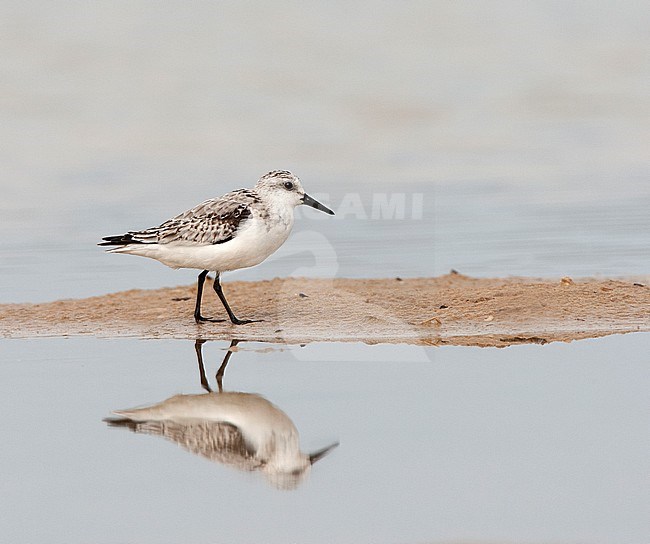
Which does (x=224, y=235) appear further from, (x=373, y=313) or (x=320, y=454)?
(x=320, y=454)

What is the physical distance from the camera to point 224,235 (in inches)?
376

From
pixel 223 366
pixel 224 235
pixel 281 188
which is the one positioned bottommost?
pixel 223 366

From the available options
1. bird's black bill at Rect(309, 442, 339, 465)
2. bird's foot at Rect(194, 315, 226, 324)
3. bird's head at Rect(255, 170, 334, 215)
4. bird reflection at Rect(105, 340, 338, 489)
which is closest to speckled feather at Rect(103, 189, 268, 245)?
bird's head at Rect(255, 170, 334, 215)

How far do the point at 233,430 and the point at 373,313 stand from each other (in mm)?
3424

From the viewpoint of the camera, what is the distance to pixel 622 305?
9312 mm

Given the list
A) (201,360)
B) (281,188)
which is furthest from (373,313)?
(201,360)

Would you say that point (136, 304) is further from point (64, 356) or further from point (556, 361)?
point (556, 361)

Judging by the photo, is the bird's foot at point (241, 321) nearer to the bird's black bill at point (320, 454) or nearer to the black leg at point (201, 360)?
the black leg at point (201, 360)

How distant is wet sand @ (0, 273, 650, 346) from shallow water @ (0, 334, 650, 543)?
645 mm

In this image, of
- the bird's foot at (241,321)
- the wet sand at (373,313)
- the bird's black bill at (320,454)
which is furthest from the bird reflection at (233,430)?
the bird's foot at (241,321)

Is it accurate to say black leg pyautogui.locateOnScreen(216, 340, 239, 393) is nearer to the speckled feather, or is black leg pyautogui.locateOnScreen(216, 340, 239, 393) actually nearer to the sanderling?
the sanderling

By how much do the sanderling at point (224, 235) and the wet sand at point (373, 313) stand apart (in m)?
0.51

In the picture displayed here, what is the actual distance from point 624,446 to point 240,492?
6.03ft

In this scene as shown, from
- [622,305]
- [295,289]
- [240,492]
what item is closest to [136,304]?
[295,289]
